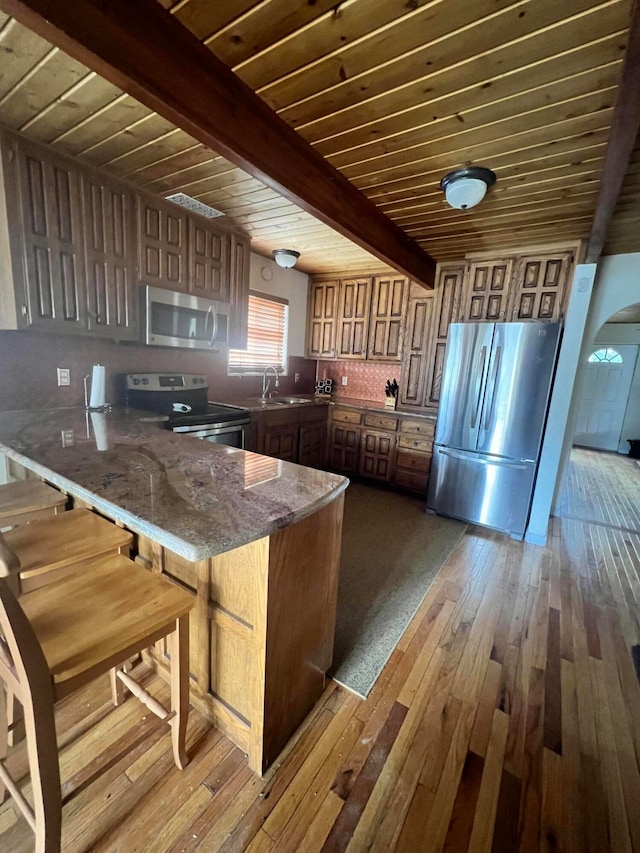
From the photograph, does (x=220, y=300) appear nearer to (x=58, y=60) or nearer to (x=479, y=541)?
(x=58, y=60)

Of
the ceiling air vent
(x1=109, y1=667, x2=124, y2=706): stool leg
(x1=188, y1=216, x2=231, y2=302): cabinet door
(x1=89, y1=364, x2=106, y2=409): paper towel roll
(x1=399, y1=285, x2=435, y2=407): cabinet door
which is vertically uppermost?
the ceiling air vent

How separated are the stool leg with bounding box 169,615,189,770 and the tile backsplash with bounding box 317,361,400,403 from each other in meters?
3.68

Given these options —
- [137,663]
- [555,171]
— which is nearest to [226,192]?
[555,171]

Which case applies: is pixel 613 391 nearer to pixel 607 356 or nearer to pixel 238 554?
pixel 607 356

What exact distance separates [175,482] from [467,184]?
86.3 inches

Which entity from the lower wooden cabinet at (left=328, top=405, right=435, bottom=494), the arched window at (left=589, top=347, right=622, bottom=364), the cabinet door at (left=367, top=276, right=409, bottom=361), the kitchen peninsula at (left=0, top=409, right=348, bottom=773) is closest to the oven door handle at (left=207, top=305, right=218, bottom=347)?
the kitchen peninsula at (left=0, top=409, right=348, bottom=773)

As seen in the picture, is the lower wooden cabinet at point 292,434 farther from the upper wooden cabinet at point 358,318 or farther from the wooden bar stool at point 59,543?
the wooden bar stool at point 59,543

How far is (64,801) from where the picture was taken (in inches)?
41.8

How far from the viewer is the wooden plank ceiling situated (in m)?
1.17

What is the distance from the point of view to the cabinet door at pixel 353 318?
166 inches

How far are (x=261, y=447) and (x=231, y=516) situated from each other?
2480mm

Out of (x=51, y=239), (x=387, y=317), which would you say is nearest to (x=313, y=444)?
(x=387, y=317)

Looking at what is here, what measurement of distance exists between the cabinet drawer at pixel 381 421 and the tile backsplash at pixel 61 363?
1.92 metres

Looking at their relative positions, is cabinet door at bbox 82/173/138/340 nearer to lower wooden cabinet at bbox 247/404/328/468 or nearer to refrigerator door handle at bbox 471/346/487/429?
lower wooden cabinet at bbox 247/404/328/468
